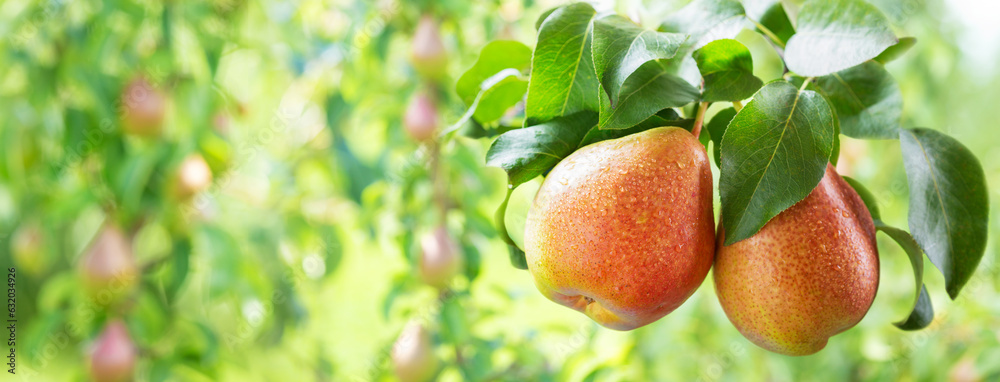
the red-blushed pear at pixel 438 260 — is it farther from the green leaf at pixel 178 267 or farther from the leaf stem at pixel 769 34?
the leaf stem at pixel 769 34

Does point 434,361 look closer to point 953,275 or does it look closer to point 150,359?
point 150,359

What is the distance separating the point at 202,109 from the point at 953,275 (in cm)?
81

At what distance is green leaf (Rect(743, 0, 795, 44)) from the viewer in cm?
29

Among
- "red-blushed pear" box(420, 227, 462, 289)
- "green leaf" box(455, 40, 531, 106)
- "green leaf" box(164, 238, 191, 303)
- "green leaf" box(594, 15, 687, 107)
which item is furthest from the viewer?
"green leaf" box(164, 238, 191, 303)

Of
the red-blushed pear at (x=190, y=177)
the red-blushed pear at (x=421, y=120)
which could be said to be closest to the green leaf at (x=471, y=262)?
the red-blushed pear at (x=421, y=120)

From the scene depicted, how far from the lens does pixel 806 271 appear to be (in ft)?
0.77

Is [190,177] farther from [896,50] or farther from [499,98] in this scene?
[896,50]

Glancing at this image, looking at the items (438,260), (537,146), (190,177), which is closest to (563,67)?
(537,146)

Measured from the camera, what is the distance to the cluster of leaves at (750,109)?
0.22 metres

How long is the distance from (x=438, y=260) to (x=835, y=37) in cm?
56

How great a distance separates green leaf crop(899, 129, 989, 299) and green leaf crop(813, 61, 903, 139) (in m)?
0.02

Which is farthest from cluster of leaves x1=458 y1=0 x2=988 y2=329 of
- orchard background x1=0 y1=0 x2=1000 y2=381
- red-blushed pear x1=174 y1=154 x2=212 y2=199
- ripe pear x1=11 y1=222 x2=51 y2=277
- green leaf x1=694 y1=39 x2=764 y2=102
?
ripe pear x1=11 y1=222 x2=51 y2=277

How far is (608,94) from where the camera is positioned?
0.21 metres

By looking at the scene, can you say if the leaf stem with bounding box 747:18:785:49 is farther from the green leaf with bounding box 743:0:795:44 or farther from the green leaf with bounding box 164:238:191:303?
the green leaf with bounding box 164:238:191:303
